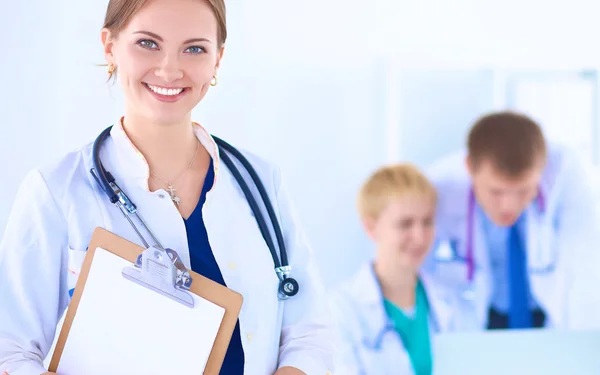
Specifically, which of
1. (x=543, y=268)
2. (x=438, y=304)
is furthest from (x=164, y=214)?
(x=543, y=268)

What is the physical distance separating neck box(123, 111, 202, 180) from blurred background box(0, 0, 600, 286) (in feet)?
2.95

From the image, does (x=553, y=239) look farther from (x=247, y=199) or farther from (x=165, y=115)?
(x=165, y=115)

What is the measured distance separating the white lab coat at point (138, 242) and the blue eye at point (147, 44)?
15cm

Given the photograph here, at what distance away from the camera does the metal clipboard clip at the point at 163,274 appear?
1014 mm

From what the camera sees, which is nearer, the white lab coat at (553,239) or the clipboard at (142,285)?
the clipboard at (142,285)

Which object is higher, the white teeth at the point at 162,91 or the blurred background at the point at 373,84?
the blurred background at the point at 373,84

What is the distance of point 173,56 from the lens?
1.08 meters

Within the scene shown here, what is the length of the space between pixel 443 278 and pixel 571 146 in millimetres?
673

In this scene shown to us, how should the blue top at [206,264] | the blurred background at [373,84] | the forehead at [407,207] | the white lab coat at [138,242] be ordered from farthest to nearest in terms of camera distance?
the forehead at [407,207], the blurred background at [373,84], the blue top at [206,264], the white lab coat at [138,242]

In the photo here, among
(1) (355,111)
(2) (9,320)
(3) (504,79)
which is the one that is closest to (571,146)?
(3) (504,79)

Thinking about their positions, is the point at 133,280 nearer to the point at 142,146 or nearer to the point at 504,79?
the point at 142,146

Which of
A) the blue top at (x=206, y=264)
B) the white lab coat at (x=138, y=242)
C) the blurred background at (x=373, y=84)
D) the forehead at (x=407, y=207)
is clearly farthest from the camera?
the forehead at (x=407, y=207)

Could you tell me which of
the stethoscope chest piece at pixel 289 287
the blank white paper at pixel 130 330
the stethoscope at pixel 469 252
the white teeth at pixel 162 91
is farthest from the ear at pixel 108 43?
the stethoscope at pixel 469 252

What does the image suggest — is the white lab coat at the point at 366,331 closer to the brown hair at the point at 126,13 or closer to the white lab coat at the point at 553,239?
the white lab coat at the point at 553,239
